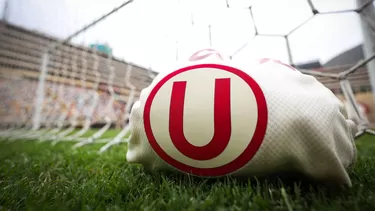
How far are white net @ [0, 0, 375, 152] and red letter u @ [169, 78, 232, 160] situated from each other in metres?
0.18

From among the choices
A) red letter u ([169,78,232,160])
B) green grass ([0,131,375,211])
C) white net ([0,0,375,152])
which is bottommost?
green grass ([0,131,375,211])

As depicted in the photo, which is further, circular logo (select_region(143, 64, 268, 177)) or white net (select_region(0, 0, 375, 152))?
white net (select_region(0, 0, 375, 152))

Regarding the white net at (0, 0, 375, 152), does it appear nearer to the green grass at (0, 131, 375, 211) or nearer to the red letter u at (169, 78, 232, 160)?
the red letter u at (169, 78, 232, 160)

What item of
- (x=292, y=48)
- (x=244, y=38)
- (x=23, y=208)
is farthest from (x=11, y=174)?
(x=292, y=48)

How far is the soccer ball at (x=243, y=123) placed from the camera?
52 cm

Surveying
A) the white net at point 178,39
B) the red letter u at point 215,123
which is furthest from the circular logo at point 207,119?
the white net at point 178,39

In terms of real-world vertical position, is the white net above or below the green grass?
above

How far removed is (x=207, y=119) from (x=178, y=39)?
894 millimetres

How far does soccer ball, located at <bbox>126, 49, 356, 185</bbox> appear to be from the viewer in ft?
1.72

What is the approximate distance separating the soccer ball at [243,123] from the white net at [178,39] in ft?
0.50

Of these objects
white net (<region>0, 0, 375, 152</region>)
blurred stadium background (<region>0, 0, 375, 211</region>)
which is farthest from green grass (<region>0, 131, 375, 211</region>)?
white net (<region>0, 0, 375, 152</region>)

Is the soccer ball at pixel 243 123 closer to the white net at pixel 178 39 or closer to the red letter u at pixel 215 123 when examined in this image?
the red letter u at pixel 215 123

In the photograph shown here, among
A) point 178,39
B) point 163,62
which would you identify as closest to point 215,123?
point 163,62

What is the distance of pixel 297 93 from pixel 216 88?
8.2 inches
